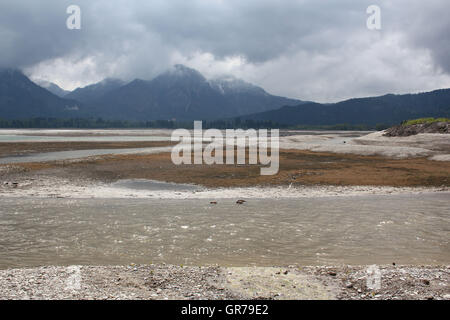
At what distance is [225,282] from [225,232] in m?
6.10

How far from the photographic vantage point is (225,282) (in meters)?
9.80

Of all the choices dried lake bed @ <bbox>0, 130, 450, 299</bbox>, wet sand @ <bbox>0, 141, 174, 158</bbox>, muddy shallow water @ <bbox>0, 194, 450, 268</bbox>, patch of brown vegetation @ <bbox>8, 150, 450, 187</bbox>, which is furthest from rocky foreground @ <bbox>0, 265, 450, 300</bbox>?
wet sand @ <bbox>0, 141, 174, 158</bbox>

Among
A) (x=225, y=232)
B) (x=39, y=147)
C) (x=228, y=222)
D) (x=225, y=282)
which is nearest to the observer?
(x=225, y=282)

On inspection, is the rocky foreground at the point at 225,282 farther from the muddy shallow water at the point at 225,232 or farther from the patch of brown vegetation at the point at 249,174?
the patch of brown vegetation at the point at 249,174

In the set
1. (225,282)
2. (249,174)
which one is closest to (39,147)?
(249,174)

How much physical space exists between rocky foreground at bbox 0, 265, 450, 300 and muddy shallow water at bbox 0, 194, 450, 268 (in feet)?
5.08

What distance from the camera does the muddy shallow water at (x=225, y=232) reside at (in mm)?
12844

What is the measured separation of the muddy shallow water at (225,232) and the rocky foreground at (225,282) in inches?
61.0

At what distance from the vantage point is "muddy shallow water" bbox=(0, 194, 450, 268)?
42.1 feet

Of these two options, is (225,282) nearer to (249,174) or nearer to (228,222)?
(228,222)

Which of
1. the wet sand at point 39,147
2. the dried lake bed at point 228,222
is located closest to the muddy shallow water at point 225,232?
the dried lake bed at point 228,222

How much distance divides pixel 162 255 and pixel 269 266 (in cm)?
406

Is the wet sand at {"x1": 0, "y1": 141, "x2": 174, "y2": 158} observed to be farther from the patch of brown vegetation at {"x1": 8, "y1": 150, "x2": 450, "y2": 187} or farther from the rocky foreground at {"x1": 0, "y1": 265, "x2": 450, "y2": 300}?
the rocky foreground at {"x1": 0, "y1": 265, "x2": 450, "y2": 300}
